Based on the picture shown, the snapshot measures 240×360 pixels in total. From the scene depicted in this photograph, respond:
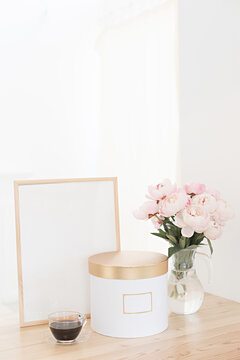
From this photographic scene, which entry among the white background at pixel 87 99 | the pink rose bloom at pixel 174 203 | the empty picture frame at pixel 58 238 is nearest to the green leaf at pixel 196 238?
the pink rose bloom at pixel 174 203

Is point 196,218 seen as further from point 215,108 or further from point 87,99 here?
point 87,99

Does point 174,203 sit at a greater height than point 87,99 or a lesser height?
lesser

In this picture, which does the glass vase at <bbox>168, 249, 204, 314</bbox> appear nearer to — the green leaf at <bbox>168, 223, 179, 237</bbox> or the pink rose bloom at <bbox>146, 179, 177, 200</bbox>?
the green leaf at <bbox>168, 223, 179, 237</bbox>

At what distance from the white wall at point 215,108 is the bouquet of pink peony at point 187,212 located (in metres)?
0.16

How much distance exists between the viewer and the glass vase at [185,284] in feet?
3.98

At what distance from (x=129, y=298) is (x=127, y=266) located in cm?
7

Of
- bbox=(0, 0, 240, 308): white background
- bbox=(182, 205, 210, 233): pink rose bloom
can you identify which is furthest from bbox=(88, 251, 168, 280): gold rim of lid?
bbox=(0, 0, 240, 308): white background

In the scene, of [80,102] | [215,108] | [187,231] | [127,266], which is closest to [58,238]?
[127,266]

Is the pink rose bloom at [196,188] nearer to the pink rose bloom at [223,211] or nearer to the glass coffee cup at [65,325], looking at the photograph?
the pink rose bloom at [223,211]

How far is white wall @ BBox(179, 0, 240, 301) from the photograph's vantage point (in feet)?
4.30

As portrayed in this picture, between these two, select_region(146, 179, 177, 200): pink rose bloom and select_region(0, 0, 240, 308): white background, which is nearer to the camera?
select_region(146, 179, 177, 200): pink rose bloom

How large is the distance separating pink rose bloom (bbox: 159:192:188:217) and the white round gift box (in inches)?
4.7

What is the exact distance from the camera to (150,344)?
1025mm

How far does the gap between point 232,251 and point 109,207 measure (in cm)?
37
